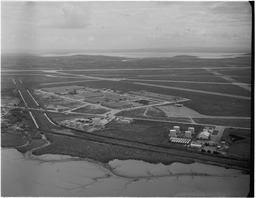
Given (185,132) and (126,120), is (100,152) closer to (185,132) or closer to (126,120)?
(185,132)

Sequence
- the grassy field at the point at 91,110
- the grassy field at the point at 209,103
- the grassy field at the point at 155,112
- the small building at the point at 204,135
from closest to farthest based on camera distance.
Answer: the small building at the point at 204,135, the grassy field at the point at 155,112, the grassy field at the point at 209,103, the grassy field at the point at 91,110

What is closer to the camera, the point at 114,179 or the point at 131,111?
the point at 114,179

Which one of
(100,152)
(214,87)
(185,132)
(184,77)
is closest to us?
(100,152)

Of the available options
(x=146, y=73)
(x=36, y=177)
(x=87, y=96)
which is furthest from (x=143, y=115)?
(x=146, y=73)

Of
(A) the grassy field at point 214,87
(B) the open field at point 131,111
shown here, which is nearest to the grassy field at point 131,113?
(B) the open field at point 131,111

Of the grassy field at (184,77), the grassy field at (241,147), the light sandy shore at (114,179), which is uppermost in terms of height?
the grassy field at (184,77)

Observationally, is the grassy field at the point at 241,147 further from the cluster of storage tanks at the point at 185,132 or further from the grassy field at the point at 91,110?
the grassy field at the point at 91,110

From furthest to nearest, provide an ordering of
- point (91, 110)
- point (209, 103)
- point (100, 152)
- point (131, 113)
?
point (209, 103) < point (91, 110) < point (131, 113) < point (100, 152)

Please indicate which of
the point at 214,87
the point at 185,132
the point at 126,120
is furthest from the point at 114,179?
the point at 214,87

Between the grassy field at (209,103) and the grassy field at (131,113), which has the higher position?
the grassy field at (209,103)

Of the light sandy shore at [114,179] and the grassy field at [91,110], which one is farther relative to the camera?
the grassy field at [91,110]

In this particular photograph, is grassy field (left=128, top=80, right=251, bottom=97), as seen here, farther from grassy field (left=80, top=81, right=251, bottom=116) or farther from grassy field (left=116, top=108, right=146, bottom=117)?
grassy field (left=116, top=108, right=146, bottom=117)
